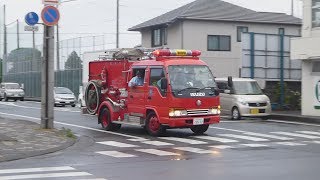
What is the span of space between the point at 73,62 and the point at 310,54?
109 ft

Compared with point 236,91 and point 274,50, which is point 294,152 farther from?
point 274,50

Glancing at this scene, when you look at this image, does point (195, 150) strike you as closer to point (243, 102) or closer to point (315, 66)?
point (243, 102)

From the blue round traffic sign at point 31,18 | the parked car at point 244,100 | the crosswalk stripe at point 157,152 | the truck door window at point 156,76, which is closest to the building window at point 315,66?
the parked car at point 244,100

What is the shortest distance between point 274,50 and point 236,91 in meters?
6.28

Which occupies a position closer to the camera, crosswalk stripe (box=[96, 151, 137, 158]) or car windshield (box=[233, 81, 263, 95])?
crosswalk stripe (box=[96, 151, 137, 158])

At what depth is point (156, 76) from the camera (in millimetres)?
17562

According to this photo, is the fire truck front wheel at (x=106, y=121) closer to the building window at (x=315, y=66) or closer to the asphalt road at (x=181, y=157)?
the asphalt road at (x=181, y=157)

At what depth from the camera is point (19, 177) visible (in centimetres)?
996

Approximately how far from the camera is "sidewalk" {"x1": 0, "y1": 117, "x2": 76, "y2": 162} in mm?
13118

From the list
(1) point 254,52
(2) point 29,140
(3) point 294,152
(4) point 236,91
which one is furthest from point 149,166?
(1) point 254,52

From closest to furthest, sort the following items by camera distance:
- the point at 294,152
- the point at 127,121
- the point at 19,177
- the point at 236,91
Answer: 1. the point at 19,177
2. the point at 294,152
3. the point at 127,121
4. the point at 236,91

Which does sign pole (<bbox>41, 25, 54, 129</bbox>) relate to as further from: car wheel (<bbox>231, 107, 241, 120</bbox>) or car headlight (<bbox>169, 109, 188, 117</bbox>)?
car wheel (<bbox>231, 107, 241, 120</bbox>)

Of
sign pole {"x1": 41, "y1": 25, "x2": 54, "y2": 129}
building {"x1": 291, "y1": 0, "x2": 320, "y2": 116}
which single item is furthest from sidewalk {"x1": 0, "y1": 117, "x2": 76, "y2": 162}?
building {"x1": 291, "y1": 0, "x2": 320, "y2": 116}

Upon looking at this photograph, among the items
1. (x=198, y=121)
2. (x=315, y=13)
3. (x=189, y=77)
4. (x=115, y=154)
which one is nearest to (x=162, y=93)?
(x=189, y=77)
